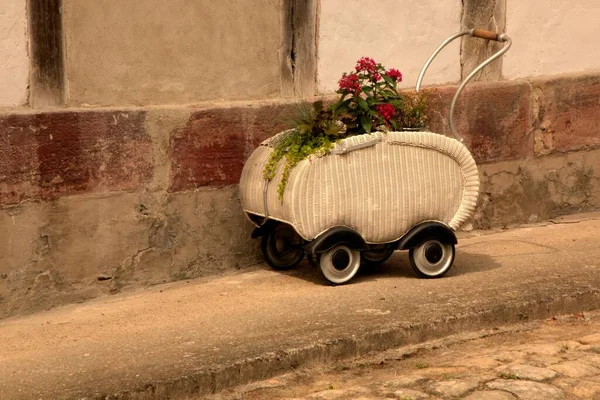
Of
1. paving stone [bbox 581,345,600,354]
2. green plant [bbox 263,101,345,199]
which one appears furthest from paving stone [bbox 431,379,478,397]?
green plant [bbox 263,101,345,199]

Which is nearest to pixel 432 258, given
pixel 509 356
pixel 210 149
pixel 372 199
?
pixel 372 199

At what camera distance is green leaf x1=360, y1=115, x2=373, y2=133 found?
20.5 feet

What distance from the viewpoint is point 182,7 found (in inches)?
253

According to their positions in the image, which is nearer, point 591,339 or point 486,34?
point 591,339

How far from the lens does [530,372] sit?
514 centimetres

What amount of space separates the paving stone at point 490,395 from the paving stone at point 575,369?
0.41 meters

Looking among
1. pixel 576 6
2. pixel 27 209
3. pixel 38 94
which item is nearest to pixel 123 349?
pixel 27 209

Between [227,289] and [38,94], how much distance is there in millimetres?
1444

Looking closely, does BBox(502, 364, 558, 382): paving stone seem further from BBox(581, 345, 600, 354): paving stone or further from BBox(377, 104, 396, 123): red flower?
BBox(377, 104, 396, 123): red flower

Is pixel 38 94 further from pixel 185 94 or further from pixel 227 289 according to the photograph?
pixel 227 289

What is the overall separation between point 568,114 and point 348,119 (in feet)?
7.79

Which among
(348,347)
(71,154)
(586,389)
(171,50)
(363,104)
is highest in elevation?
(171,50)

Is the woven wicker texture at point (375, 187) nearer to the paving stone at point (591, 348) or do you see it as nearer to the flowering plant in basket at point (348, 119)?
the flowering plant in basket at point (348, 119)

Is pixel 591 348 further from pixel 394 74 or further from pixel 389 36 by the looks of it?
pixel 389 36
